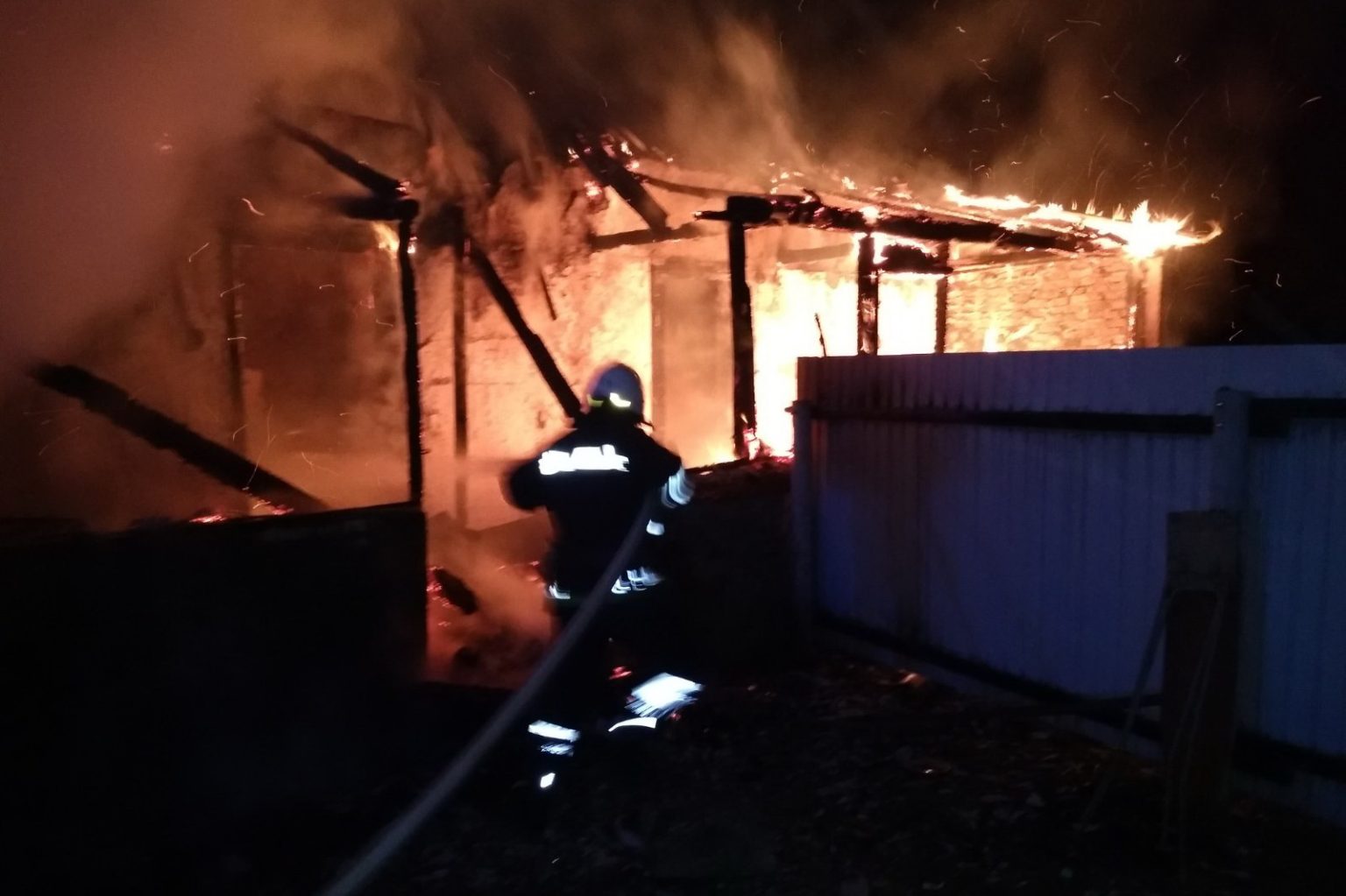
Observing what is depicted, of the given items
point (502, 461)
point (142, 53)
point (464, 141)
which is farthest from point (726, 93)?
point (142, 53)

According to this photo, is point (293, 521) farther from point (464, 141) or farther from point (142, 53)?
point (464, 141)

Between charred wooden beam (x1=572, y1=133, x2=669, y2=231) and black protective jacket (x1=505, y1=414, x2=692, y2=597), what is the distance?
353 centimetres

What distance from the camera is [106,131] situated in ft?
18.0

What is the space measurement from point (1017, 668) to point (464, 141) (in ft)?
18.3

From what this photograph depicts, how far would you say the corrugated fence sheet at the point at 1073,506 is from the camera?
3494 millimetres

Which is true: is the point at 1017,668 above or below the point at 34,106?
below

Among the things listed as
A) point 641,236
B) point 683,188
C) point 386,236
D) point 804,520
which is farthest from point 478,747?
point 683,188

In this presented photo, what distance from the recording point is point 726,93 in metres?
9.87

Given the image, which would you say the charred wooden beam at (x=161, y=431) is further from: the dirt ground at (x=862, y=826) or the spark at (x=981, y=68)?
the spark at (x=981, y=68)

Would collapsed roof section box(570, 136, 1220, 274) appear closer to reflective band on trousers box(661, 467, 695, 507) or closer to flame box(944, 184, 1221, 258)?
flame box(944, 184, 1221, 258)

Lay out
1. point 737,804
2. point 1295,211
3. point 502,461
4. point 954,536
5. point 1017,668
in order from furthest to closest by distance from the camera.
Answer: point 1295,211 < point 502,461 < point 954,536 < point 1017,668 < point 737,804

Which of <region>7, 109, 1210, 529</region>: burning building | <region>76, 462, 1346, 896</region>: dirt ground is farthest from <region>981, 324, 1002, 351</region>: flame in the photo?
<region>76, 462, 1346, 896</region>: dirt ground

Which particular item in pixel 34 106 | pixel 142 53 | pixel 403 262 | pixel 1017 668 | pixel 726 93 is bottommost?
pixel 1017 668

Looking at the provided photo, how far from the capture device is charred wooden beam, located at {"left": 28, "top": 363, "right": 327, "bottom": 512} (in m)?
4.84
